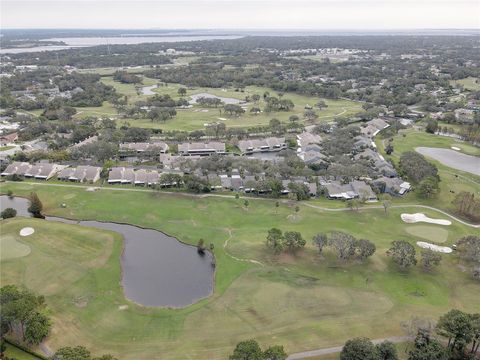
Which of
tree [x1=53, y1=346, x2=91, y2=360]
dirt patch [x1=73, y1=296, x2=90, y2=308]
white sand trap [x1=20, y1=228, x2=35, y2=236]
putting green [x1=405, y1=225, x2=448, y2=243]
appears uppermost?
tree [x1=53, y1=346, x2=91, y2=360]

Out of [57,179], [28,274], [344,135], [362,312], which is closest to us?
[362,312]

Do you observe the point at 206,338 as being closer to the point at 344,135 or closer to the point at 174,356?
the point at 174,356

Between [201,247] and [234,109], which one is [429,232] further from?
[234,109]

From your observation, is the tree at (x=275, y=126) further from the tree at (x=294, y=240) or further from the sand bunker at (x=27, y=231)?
the sand bunker at (x=27, y=231)

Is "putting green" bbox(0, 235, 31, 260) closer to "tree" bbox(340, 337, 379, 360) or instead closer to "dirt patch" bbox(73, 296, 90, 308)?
"dirt patch" bbox(73, 296, 90, 308)

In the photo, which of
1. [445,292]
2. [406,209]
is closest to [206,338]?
[445,292]

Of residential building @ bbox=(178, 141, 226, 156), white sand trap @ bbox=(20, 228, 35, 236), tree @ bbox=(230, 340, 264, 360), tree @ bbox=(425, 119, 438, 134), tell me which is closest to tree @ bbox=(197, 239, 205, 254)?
tree @ bbox=(230, 340, 264, 360)
